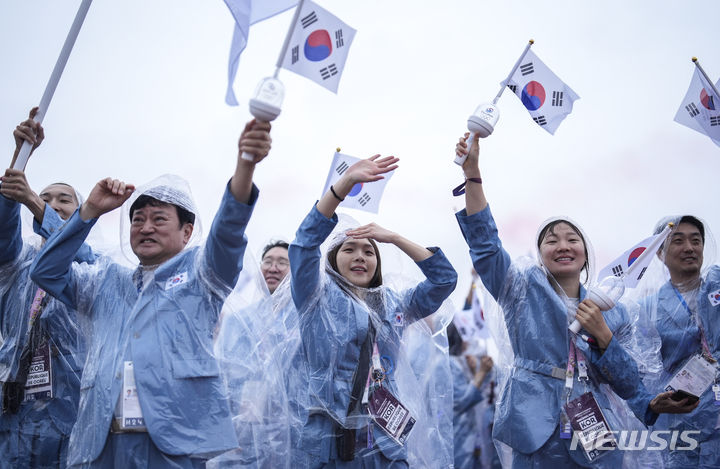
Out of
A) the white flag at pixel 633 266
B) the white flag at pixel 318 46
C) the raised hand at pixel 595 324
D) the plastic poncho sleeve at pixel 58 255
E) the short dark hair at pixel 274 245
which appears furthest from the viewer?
the short dark hair at pixel 274 245

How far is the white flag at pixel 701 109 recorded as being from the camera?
15.4 feet

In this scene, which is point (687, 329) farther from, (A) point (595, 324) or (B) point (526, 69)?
(B) point (526, 69)

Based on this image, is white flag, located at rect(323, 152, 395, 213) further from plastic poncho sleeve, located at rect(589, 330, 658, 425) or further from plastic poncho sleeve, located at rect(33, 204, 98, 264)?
plastic poncho sleeve, located at rect(589, 330, 658, 425)

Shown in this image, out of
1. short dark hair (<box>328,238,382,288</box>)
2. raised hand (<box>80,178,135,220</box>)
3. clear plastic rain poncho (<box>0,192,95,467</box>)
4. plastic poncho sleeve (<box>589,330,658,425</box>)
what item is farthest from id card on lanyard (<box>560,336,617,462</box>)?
clear plastic rain poncho (<box>0,192,95,467</box>)

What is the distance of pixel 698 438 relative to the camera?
4.09 meters

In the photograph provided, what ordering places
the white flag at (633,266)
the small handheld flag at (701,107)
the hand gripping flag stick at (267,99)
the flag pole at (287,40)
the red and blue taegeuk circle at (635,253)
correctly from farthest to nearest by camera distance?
the small handheld flag at (701,107) < the red and blue taegeuk circle at (635,253) < the white flag at (633,266) < the flag pole at (287,40) < the hand gripping flag stick at (267,99)

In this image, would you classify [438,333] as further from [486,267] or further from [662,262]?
[662,262]

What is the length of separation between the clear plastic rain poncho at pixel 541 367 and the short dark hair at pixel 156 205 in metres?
1.50

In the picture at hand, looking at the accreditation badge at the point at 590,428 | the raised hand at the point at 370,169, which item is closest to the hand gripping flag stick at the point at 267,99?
the raised hand at the point at 370,169

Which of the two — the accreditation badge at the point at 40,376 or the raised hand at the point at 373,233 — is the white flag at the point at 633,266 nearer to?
the raised hand at the point at 373,233

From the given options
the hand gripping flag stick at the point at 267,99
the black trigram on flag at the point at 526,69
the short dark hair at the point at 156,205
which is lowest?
the short dark hair at the point at 156,205

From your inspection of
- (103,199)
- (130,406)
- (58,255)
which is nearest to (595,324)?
(130,406)

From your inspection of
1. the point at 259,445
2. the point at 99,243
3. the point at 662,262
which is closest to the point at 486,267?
the point at 259,445
